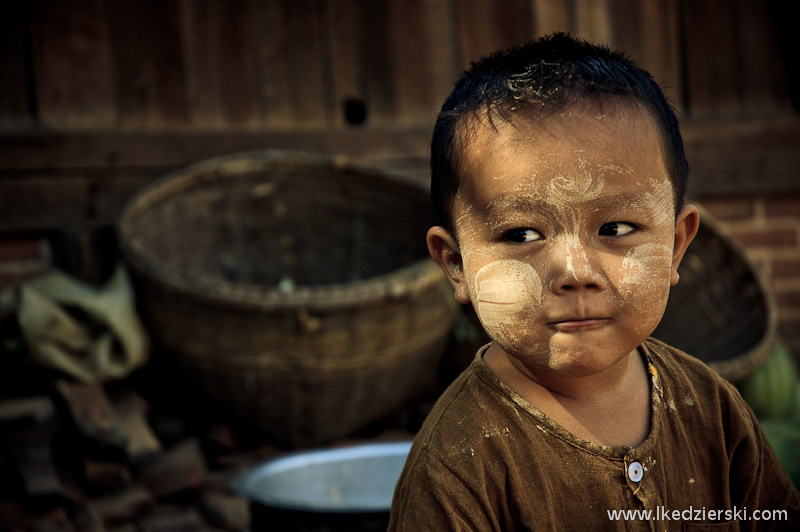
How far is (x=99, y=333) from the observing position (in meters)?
2.98

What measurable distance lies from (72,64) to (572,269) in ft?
9.97

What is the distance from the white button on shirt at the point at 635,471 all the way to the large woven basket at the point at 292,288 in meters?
1.66

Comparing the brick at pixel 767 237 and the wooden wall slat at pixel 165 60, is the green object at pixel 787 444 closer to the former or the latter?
the brick at pixel 767 237

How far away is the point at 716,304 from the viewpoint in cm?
334

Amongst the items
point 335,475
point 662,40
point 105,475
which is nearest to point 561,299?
point 335,475

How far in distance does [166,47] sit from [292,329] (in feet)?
5.17

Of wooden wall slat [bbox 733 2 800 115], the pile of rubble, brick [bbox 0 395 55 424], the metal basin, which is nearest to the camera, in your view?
the metal basin

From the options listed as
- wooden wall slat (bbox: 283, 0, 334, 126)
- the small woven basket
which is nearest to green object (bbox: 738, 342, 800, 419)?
the small woven basket

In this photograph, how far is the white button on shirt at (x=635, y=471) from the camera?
111 centimetres

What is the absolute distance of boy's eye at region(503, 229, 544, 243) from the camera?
1.06 meters

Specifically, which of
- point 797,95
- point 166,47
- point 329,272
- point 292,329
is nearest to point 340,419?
point 292,329

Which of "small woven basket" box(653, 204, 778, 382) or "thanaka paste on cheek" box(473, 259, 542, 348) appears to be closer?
"thanaka paste on cheek" box(473, 259, 542, 348)

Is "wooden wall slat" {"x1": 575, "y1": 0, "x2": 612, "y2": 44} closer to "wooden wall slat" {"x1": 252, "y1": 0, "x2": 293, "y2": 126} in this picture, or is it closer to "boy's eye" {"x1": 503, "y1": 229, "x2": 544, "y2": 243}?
"wooden wall slat" {"x1": 252, "y1": 0, "x2": 293, "y2": 126}

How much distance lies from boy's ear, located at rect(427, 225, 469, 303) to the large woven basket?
4.81ft
